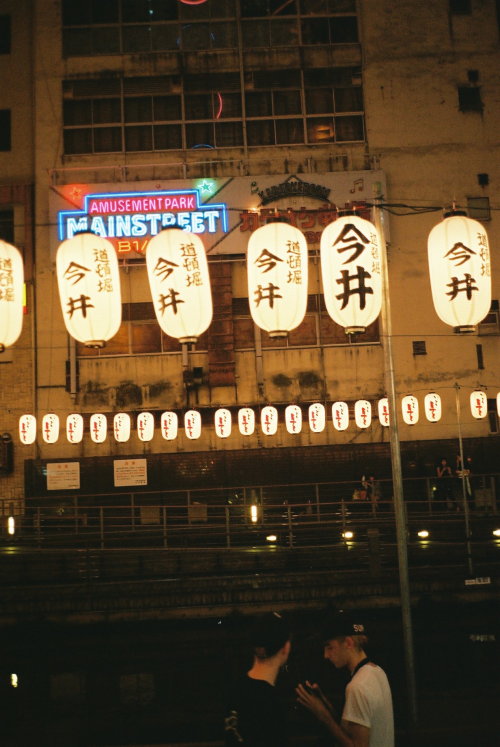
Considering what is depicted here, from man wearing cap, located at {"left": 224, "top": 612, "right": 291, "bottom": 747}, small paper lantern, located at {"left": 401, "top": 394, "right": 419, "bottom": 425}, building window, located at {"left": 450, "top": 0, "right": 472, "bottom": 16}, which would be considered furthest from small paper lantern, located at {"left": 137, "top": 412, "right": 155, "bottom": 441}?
man wearing cap, located at {"left": 224, "top": 612, "right": 291, "bottom": 747}

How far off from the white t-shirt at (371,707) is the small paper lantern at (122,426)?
20.1 meters

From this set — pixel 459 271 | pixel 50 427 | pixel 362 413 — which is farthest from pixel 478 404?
pixel 50 427

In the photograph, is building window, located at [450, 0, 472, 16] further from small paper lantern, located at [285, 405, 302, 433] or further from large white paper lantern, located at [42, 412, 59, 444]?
large white paper lantern, located at [42, 412, 59, 444]

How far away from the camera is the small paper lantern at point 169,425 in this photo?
998 inches

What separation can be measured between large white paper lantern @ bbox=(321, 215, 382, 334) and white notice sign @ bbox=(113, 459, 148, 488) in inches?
523

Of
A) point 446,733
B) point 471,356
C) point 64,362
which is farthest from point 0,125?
point 446,733

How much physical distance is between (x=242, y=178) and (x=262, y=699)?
967 inches

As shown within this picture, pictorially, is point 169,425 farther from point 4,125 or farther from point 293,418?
point 4,125

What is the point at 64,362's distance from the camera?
27281 mm

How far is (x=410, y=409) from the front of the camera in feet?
83.1

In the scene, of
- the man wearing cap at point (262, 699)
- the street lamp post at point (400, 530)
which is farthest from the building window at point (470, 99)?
the man wearing cap at point (262, 699)

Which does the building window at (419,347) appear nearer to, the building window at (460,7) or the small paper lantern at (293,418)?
the small paper lantern at (293,418)

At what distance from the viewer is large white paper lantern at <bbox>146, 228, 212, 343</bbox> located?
1587cm

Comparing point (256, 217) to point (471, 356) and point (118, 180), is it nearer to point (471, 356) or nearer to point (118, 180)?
point (118, 180)
